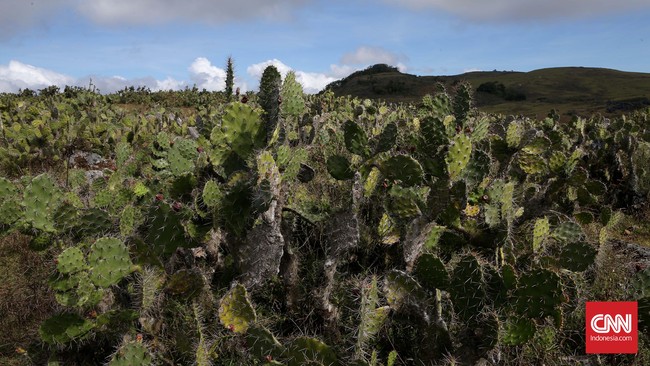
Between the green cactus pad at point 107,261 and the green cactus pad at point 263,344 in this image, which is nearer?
the green cactus pad at point 263,344

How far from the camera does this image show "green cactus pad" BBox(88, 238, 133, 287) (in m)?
2.70

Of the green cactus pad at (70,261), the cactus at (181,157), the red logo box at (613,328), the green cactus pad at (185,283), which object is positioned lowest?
the red logo box at (613,328)

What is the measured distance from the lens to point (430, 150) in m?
3.66

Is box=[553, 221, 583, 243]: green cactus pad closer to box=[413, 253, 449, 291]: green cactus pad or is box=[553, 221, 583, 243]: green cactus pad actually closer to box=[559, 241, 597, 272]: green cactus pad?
box=[559, 241, 597, 272]: green cactus pad

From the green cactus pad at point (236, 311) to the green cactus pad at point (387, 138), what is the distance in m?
1.55

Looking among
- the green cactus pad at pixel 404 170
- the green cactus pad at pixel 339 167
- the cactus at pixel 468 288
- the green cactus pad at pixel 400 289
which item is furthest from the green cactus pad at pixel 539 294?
the green cactus pad at pixel 339 167

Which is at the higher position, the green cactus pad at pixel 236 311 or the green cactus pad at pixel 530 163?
the green cactus pad at pixel 530 163

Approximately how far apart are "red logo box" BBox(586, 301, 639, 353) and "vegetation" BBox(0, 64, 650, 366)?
9 cm

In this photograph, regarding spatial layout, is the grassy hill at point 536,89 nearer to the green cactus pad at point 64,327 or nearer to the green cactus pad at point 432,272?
the green cactus pad at point 432,272

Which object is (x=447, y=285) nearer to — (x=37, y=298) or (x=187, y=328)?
(x=187, y=328)

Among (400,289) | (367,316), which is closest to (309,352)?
(367,316)

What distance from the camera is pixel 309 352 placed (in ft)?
8.48

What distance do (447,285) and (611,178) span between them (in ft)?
18.3

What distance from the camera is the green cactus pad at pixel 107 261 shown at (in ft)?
8.84
